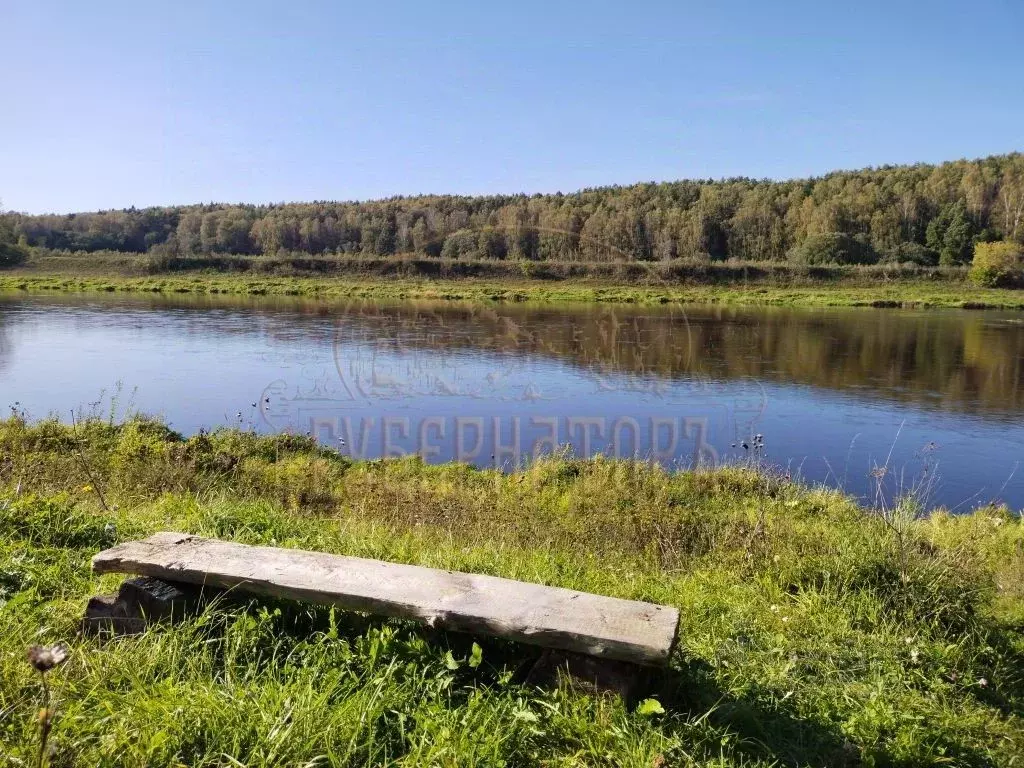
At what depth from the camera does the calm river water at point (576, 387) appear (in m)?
11.3

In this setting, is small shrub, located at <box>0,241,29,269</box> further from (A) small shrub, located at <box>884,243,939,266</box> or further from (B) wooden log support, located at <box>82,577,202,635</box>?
(A) small shrub, located at <box>884,243,939,266</box>

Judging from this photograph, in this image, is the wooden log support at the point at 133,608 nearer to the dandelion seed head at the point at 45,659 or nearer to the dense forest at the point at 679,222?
the dandelion seed head at the point at 45,659

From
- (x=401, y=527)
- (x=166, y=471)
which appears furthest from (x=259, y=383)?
(x=401, y=527)

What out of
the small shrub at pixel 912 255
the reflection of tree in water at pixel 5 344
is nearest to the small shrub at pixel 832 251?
the small shrub at pixel 912 255

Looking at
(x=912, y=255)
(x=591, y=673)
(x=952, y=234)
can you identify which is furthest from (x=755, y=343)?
(x=952, y=234)

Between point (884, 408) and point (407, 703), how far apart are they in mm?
14501

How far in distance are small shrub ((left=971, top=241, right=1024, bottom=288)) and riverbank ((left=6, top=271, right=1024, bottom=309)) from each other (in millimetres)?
1476

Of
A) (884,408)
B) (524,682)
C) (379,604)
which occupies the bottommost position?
(884,408)

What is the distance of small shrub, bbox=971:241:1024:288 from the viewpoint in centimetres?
5331

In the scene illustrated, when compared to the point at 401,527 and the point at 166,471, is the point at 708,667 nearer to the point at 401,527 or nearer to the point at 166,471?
A: the point at 401,527

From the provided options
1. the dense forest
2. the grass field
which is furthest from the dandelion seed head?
the grass field

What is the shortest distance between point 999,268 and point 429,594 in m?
63.9

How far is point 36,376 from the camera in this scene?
53.3 feet

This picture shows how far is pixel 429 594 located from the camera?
310 cm
